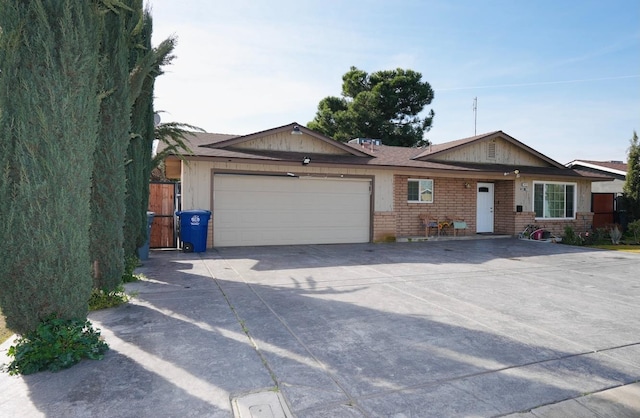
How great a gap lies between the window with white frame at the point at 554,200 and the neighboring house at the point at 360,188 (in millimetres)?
44

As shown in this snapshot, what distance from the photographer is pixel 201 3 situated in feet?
23.0

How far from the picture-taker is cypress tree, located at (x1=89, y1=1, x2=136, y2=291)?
487 cm

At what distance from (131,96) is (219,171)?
578 centimetres

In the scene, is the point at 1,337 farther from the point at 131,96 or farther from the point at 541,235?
the point at 541,235

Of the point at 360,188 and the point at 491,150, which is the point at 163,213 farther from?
the point at 491,150

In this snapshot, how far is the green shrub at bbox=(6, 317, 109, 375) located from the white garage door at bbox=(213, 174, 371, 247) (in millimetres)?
7962

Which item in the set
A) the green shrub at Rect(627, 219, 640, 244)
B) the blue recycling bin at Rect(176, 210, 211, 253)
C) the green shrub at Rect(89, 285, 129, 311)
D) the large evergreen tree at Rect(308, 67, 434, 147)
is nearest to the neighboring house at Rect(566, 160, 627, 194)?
the green shrub at Rect(627, 219, 640, 244)

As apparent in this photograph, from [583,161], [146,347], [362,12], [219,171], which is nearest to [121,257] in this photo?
[146,347]

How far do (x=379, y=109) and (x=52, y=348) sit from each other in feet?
94.9

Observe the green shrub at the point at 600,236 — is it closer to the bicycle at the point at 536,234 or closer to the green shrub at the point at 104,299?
the bicycle at the point at 536,234

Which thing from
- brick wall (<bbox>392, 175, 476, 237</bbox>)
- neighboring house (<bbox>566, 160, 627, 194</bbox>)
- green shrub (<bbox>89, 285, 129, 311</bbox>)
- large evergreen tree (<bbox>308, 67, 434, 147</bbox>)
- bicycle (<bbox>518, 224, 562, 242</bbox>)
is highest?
large evergreen tree (<bbox>308, 67, 434, 147</bbox>)

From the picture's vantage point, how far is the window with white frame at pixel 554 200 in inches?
630

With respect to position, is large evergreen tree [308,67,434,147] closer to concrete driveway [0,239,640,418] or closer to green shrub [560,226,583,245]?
green shrub [560,226,583,245]

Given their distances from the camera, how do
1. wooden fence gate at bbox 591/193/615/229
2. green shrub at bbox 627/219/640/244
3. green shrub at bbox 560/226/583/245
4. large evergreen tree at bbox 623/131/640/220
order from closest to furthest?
green shrub at bbox 560/226/583/245
green shrub at bbox 627/219/640/244
large evergreen tree at bbox 623/131/640/220
wooden fence gate at bbox 591/193/615/229
